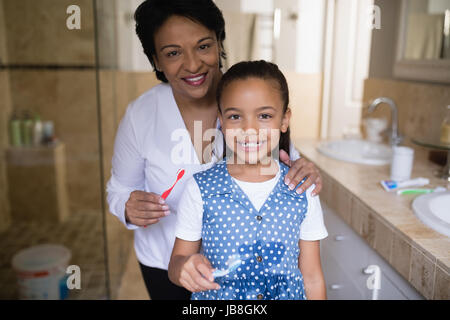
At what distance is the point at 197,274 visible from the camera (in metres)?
0.68

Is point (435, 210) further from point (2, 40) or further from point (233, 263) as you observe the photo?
point (2, 40)

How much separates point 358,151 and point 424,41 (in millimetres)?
545

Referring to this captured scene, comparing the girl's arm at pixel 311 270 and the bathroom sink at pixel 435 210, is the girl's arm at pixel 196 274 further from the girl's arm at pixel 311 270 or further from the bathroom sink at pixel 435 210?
the bathroom sink at pixel 435 210

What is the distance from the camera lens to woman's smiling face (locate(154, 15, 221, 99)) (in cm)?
82

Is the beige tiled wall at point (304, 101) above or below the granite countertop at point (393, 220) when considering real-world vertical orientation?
above

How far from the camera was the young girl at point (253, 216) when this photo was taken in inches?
29.9

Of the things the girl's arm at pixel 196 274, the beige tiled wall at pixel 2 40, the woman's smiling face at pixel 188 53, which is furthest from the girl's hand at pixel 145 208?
the beige tiled wall at pixel 2 40

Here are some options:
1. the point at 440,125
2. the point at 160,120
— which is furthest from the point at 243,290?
the point at 440,125

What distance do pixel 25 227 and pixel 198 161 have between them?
7.80ft

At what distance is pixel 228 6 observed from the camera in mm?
885

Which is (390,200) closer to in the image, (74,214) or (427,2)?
(427,2)

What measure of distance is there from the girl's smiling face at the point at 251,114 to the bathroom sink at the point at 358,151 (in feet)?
2.94

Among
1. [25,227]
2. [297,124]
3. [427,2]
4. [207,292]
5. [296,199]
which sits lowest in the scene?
[25,227]

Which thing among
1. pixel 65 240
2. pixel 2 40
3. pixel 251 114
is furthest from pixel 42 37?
pixel 251 114
